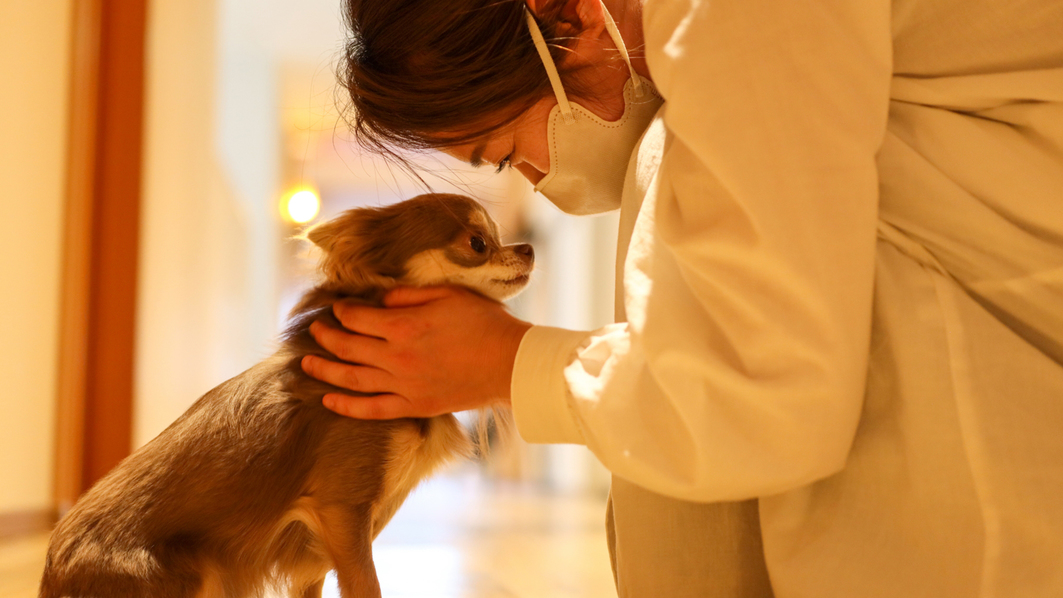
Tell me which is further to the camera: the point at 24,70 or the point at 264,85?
the point at 264,85

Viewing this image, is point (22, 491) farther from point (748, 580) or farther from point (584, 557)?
point (748, 580)

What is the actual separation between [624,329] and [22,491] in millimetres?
3014

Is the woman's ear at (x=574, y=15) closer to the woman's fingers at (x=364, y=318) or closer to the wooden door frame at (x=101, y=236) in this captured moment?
the woman's fingers at (x=364, y=318)

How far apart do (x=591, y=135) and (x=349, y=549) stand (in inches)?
35.7

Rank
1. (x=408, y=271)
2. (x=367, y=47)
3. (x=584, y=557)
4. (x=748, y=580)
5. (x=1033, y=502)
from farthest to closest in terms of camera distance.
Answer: (x=584, y=557)
(x=408, y=271)
(x=367, y=47)
(x=748, y=580)
(x=1033, y=502)

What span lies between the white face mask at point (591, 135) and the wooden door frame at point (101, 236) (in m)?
2.78

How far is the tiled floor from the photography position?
2.02 m

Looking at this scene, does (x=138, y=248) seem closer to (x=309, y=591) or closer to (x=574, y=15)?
(x=309, y=591)

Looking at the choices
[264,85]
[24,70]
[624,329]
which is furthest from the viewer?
[264,85]

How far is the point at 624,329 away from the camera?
102cm

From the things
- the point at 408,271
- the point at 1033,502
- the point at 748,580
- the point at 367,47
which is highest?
the point at 367,47

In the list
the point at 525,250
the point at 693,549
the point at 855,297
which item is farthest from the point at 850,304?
the point at 525,250

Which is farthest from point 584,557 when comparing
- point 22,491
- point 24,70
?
point 24,70

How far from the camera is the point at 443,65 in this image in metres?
1.33
